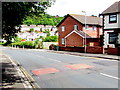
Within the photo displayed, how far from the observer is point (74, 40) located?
3722cm

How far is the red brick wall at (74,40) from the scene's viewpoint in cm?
3581

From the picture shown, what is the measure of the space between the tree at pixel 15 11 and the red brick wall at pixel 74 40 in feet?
88.6

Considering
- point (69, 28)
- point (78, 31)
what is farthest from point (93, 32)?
point (69, 28)

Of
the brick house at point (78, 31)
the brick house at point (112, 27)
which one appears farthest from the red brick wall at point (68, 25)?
the brick house at point (112, 27)

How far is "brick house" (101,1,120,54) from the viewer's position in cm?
2514

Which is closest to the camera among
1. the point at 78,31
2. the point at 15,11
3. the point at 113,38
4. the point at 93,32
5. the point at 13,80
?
the point at 15,11

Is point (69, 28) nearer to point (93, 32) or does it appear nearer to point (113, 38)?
point (93, 32)

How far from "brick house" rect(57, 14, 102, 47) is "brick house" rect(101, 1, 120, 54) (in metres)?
8.85

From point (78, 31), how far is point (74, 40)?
7.87ft

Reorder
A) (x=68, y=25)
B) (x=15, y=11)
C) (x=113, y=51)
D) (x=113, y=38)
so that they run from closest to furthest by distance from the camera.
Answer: (x=15, y=11)
(x=113, y=51)
(x=113, y=38)
(x=68, y=25)

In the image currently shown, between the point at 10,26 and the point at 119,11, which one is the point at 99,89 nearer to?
the point at 10,26

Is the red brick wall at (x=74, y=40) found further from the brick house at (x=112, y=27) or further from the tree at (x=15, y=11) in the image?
the tree at (x=15, y=11)

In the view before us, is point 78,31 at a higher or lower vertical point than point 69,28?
lower

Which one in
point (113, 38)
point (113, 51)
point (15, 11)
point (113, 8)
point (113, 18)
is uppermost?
point (113, 8)
